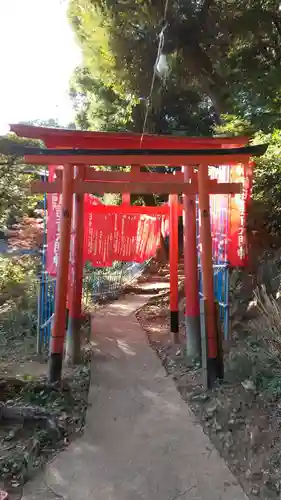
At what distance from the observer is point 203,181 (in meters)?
5.18

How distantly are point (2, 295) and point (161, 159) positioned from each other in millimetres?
5721

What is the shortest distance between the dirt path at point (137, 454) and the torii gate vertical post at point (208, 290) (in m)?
0.53

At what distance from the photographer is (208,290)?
5039 mm

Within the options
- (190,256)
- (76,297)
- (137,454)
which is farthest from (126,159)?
(137,454)

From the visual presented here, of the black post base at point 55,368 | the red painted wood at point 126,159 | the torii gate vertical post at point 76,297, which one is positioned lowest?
the black post base at point 55,368

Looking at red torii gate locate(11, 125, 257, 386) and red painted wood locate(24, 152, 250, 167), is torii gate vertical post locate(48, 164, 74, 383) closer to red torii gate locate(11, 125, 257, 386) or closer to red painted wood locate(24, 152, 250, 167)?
red torii gate locate(11, 125, 257, 386)

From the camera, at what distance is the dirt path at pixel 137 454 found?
3.06 metres

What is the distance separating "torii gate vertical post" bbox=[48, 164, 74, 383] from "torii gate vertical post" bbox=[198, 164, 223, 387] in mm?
1552

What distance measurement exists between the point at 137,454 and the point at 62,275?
7.52ft

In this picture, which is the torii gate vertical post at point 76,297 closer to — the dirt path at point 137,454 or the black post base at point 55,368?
the dirt path at point 137,454

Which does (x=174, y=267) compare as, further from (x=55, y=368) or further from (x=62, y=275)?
(x=55, y=368)

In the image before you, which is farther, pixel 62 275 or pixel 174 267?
pixel 174 267

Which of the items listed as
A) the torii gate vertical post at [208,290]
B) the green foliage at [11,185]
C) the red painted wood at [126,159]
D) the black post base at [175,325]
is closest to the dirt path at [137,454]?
the torii gate vertical post at [208,290]

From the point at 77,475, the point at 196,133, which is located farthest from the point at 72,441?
the point at 196,133
